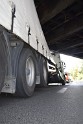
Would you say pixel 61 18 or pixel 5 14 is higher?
pixel 61 18

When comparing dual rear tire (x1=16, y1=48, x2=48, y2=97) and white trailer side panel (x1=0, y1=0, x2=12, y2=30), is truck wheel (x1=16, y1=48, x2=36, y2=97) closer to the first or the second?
dual rear tire (x1=16, y1=48, x2=48, y2=97)

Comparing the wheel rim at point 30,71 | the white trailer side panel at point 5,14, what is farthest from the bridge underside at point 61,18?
the white trailer side panel at point 5,14

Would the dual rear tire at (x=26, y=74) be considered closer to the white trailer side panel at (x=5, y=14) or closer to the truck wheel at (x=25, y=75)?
the truck wheel at (x=25, y=75)

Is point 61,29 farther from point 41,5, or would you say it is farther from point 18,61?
point 18,61

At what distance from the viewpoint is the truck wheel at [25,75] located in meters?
5.26

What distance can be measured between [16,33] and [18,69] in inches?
43.2

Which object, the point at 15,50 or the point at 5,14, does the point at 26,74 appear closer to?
the point at 15,50

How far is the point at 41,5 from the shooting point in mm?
9914

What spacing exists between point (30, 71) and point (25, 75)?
2.16ft

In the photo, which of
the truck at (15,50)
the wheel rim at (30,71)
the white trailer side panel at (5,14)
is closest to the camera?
the white trailer side panel at (5,14)

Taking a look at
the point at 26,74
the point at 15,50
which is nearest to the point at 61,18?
the point at 26,74

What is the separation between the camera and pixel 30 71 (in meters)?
6.11

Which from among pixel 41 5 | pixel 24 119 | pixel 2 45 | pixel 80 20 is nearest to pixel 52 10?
pixel 41 5

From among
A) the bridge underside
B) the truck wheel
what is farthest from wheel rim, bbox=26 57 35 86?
the bridge underside
